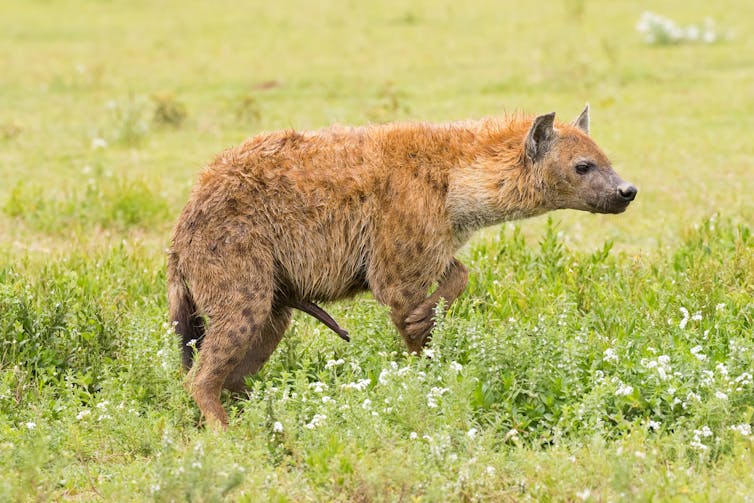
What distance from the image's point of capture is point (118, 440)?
5.02m

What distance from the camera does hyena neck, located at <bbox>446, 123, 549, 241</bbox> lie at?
5.79 meters

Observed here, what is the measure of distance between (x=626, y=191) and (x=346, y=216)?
1368 millimetres

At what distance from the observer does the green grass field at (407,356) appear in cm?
447

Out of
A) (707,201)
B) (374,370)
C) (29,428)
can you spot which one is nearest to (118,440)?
(29,428)

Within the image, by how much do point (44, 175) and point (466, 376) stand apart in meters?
6.74

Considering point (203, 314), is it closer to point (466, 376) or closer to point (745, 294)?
point (466, 376)

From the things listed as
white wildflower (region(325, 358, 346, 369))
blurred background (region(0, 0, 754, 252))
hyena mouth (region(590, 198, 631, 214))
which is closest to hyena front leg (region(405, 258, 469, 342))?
white wildflower (region(325, 358, 346, 369))

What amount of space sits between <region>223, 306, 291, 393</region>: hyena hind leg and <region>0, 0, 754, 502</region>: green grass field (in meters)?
0.10

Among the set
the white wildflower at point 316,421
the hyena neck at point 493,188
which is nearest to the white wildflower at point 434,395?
the white wildflower at point 316,421

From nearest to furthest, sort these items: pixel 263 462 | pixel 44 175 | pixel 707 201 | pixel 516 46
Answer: pixel 263 462, pixel 707 201, pixel 44 175, pixel 516 46

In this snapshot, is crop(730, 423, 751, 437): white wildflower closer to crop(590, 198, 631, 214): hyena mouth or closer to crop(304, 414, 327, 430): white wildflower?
crop(590, 198, 631, 214): hyena mouth

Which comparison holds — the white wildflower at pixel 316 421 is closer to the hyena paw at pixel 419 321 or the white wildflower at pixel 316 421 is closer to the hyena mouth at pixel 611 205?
the hyena paw at pixel 419 321

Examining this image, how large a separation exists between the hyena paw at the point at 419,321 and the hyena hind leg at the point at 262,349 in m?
0.62

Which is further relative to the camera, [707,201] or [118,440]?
[707,201]
